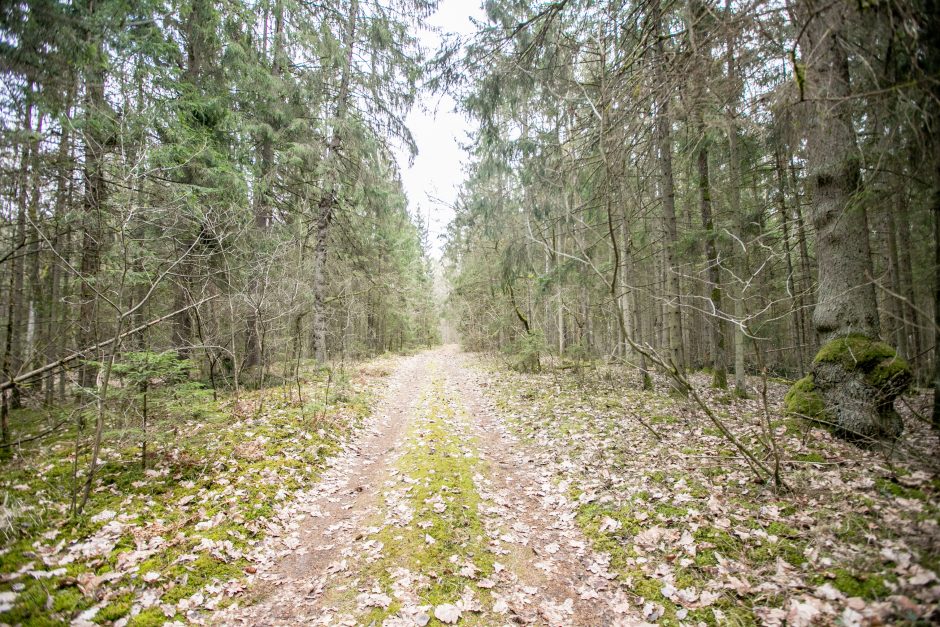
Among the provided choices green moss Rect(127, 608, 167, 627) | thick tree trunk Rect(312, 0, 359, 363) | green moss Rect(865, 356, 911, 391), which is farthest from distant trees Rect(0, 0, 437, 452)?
green moss Rect(865, 356, 911, 391)

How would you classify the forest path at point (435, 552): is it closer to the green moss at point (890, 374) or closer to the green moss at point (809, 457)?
the green moss at point (809, 457)

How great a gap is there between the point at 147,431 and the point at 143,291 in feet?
21.4

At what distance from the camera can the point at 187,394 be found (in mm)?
4816

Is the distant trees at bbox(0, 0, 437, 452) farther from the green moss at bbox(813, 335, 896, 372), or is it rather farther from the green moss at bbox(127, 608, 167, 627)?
the green moss at bbox(813, 335, 896, 372)

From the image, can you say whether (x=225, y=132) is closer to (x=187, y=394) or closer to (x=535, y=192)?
(x=187, y=394)

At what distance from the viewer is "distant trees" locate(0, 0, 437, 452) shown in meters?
4.20

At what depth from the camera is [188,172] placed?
8.48 metres

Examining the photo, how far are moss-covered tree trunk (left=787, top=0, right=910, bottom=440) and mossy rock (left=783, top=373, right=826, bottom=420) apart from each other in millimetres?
16

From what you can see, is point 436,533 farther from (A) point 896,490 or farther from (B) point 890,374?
(B) point 890,374

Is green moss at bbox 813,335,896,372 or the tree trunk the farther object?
the tree trunk

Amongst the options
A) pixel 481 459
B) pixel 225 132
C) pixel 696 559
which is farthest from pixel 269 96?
pixel 696 559

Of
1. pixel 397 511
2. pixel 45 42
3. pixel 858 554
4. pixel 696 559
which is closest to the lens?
pixel 858 554

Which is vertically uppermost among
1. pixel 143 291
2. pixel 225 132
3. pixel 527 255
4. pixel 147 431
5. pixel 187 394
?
pixel 225 132

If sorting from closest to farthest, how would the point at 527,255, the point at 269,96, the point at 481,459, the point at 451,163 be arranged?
the point at 481,459 < the point at 269,96 < the point at 527,255 < the point at 451,163
